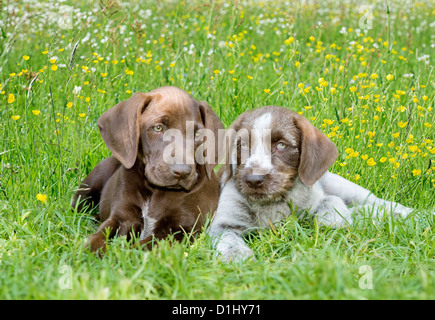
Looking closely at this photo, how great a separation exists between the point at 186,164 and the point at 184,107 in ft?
1.49

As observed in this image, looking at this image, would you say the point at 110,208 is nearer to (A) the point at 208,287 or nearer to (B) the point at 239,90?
(A) the point at 208,287

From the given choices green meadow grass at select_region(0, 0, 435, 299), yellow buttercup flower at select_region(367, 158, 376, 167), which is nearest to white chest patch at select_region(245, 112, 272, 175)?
green meadow grass at select_region(0, 0, 435, 299)

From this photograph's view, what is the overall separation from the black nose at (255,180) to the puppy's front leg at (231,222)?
0.40 m

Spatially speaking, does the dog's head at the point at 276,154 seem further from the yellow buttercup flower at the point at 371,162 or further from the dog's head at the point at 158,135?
the yellow buttercup flower at the point at 371,162

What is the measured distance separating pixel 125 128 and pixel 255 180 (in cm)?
100

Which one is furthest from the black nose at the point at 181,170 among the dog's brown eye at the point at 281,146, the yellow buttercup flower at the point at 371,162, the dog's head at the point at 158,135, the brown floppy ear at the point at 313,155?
the yellow buttercup flower at the point at 371,162

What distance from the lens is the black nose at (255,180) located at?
439 cm

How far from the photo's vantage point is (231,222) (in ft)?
15.5

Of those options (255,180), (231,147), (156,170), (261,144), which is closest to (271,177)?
(255,180)

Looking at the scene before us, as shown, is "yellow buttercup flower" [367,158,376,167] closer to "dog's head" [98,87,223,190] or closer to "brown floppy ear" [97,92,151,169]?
"dog's head" [98,87,223,190]

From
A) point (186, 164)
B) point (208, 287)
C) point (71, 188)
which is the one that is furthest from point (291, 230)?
point (71, 188)

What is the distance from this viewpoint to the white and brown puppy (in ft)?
14.8

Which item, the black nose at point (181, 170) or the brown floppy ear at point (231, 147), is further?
the brown floppy ear at point (231, 147)
